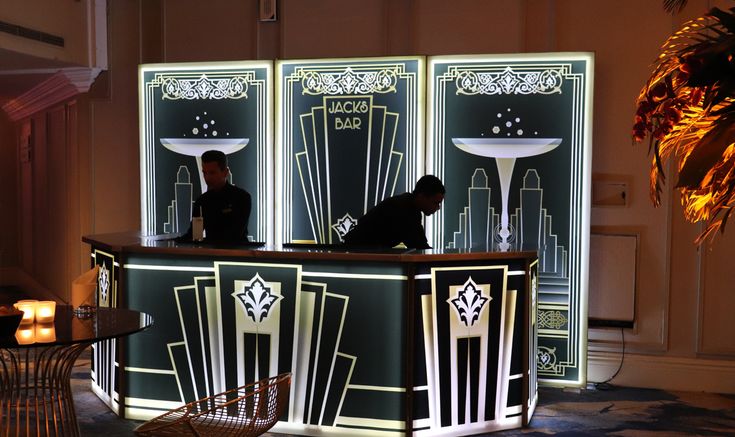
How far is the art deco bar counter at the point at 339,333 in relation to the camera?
12.9 ft

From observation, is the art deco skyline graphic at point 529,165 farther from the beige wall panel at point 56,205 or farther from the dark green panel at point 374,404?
the beige wall panel at point 56,205

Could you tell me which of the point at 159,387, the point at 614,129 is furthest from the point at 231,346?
the point at 614,129

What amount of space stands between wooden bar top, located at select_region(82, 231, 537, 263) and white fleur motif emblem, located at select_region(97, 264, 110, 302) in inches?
8.3

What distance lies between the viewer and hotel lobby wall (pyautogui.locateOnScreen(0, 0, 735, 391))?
5270 mm

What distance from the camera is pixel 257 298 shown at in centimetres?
407

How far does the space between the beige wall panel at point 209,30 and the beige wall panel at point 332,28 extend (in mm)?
318

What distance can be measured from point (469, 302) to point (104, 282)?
2.13m

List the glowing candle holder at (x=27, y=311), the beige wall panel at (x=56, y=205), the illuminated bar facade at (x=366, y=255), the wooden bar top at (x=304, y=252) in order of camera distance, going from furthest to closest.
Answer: the beige wall panel at (x=56, y=205) < the illuminated bar facade at (x=366, y=255) < the wooden bar top at (x=304, y=252) < the glowing candle holder at (x=27, y=311)

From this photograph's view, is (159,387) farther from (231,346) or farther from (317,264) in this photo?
(317,264)

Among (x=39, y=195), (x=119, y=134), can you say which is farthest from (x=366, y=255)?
(x=39, y=195)

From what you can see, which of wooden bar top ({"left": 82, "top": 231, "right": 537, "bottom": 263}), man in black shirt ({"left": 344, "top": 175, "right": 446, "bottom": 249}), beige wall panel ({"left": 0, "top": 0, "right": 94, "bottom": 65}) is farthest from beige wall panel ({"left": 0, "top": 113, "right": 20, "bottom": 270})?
man in black shirt ({"left": 344, "top": 175, "right": 446, "bottom": 249})

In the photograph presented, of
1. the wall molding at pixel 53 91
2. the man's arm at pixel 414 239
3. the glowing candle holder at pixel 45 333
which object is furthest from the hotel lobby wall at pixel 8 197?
the glowing candle holder at pixel 45 333

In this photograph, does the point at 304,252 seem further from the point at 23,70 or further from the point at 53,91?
the point at 53,91

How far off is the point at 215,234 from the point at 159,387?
98 cm
